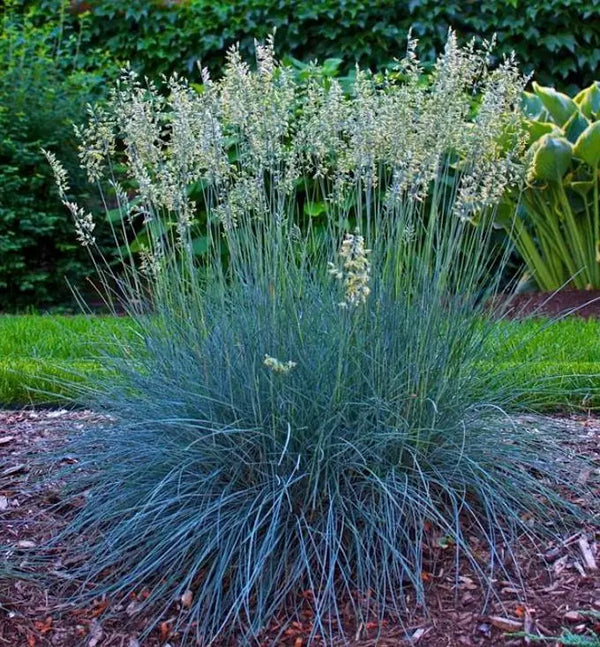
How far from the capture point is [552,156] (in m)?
6.36

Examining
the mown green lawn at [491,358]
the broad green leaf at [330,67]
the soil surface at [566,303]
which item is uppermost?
the broad green leaf at [330,67]

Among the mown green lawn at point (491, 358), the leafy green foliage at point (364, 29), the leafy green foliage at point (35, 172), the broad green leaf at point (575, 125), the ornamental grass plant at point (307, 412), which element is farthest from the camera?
the leafy green foliage at point (364, 29)

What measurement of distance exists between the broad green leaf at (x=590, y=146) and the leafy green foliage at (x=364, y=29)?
251 centimetres

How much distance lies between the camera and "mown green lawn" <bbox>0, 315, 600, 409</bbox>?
3.83 m

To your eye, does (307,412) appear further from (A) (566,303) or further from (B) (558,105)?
(B) (558,105)

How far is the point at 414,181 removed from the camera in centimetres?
351

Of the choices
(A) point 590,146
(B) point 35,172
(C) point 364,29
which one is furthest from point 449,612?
(C) point 364,29

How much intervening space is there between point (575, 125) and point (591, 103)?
0.49 meters

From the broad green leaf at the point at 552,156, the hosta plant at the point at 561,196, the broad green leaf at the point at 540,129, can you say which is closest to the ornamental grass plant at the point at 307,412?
the broad green leaf at the point at 552,156

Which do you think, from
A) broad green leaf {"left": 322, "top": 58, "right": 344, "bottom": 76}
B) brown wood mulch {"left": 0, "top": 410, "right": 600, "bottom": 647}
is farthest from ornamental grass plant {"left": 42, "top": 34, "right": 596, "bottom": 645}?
broad green leaf {"left": 322, "top": 58, "right": 344, "bottom": 76}

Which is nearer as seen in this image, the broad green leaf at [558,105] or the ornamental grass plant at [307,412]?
the ornamental grass plant at [307,412]

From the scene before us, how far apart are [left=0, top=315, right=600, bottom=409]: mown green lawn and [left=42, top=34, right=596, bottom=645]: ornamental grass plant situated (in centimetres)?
39

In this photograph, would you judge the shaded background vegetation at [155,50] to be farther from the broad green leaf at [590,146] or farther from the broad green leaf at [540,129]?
the broad green leaf at [590,146]

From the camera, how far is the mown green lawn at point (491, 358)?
3828 millimetres
